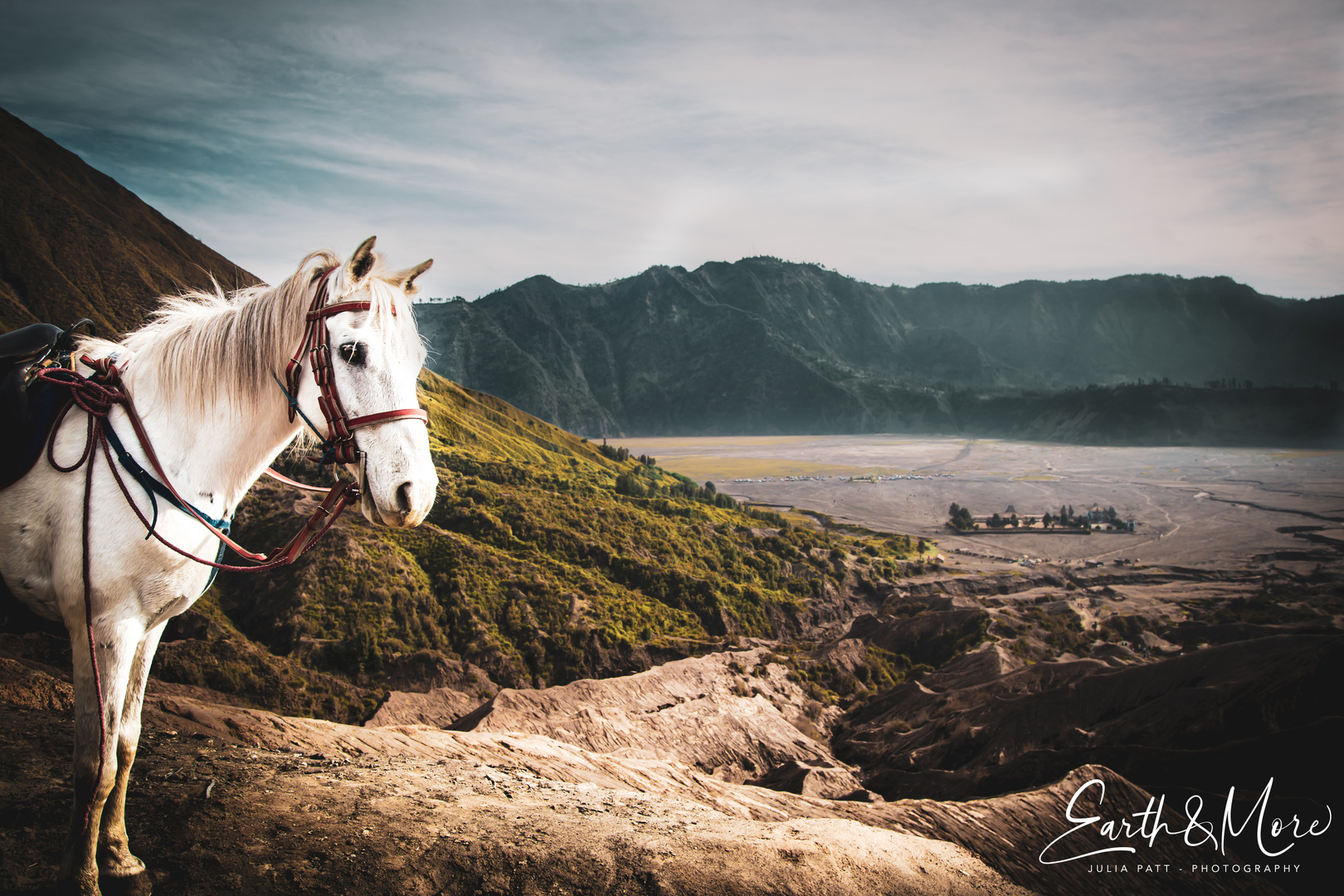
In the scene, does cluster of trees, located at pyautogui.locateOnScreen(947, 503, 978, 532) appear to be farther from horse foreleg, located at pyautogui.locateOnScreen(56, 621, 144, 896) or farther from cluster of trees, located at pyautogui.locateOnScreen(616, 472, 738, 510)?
horse foreleg, located at pyautogui.locateOnScreen(56, 621, 144, 896)

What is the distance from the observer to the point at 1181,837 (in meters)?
9.68

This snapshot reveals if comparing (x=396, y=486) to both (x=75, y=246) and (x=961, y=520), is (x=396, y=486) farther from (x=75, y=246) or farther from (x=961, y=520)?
(x=961, y=520)

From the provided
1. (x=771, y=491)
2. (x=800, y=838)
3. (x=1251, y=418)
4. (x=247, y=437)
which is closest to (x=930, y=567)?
(x=771, y=491)

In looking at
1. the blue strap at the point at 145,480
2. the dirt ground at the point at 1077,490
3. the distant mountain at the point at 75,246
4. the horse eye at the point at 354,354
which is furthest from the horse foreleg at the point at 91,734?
the dirt ground at the point at 1077,490

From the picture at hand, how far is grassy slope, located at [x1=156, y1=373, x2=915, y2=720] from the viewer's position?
76.0ft

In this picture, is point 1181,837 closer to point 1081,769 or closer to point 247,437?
point 1081,769

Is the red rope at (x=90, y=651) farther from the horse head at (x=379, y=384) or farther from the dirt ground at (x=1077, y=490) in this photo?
the dirt ground at (x=1077, y=490)

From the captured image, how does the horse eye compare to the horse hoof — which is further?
the horse hoof

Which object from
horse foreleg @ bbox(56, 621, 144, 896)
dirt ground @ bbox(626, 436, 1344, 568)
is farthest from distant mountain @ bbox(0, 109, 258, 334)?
dirt ground @ bbox(626, 436, 1344, 568)

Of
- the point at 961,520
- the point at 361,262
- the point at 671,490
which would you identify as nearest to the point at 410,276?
the point at 361,262

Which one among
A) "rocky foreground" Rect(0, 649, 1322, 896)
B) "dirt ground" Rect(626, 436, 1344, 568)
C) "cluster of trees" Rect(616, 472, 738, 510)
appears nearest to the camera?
"rocky foreground" Rect(0, 649, 1322, 896)

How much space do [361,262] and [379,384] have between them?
0.58 m

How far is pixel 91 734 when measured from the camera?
2.88m

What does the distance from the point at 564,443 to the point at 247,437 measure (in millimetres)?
81679
